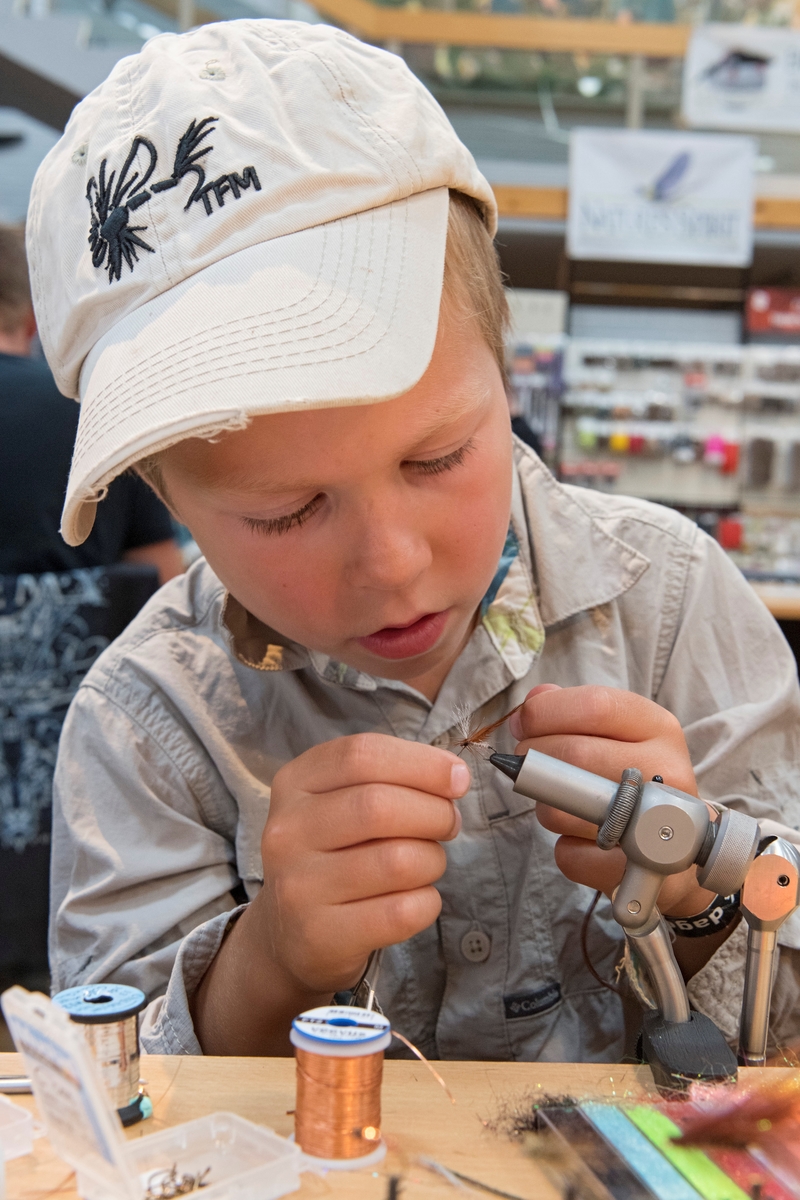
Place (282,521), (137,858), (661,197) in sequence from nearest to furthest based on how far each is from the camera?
(282,521), (137,858), (661,197)

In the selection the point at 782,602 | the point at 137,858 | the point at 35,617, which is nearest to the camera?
the point at 137,858

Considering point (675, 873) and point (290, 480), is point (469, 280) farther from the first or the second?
point (675, 873)

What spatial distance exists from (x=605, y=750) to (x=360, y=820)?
0.17 meters

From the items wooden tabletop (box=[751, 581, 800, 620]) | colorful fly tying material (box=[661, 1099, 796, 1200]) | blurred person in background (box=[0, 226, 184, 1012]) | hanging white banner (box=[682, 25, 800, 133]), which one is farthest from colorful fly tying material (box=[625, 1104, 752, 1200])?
hanging white banner (box=[682, 25, 800, 133])

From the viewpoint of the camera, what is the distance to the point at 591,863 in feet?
2.39

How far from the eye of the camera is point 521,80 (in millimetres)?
4953

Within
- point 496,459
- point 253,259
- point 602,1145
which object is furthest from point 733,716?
point 253,259

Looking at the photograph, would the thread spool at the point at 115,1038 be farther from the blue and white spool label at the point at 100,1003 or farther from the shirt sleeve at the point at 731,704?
the shirt sleeve at the point at 731,704

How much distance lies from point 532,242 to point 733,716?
4.51 m

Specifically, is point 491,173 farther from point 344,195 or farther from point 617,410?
point 344,195

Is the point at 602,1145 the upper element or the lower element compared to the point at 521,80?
lower

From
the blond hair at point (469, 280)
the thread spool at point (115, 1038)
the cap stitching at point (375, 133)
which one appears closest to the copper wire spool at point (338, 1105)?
the thread spool at point (115, 1038)

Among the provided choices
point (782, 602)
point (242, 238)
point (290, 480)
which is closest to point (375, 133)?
point (242, 238)

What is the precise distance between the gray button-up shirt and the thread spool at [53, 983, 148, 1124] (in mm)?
246
